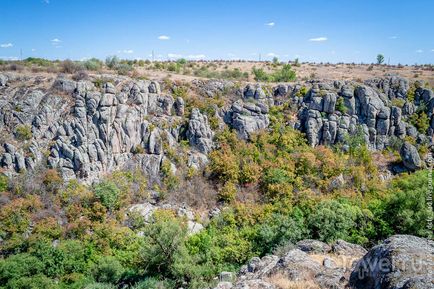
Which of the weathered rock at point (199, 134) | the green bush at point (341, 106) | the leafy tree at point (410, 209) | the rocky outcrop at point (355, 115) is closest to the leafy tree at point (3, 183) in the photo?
the weathered rock at point (199, 134)

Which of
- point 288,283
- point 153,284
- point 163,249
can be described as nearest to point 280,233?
point 163,249

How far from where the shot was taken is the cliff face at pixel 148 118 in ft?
114

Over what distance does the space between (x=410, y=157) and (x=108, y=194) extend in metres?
35.2

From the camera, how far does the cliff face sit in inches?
1373

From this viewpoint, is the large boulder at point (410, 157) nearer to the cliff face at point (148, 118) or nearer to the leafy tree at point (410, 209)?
the cliff face at point (148, 118)

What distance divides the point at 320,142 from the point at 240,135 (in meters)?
11.0

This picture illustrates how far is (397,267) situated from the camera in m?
10.6

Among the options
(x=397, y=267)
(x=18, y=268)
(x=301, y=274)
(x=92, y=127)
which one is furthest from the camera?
(x=92, y=127)

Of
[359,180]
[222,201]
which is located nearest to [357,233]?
[359,180]

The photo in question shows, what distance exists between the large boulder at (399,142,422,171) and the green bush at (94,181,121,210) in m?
34.1

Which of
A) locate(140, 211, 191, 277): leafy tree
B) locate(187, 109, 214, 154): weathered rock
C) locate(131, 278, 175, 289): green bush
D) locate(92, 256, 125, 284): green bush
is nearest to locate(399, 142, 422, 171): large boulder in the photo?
locate(187, 109, 214, 154): weathered rock

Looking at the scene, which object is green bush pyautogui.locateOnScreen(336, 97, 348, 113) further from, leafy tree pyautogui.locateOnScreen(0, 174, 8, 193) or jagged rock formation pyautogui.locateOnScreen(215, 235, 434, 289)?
leafy tree pyautogui.locateOnScreen(0, 174, 8, 193)

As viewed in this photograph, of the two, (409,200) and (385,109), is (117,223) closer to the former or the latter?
(409,200)

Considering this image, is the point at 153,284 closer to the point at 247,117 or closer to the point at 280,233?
the point at 280,233
